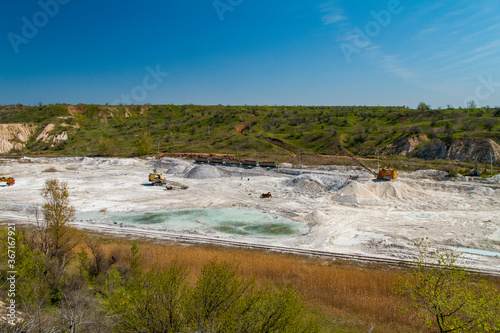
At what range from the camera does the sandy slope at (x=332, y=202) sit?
2239 cm

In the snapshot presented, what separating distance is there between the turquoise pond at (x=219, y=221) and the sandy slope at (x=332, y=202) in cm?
141

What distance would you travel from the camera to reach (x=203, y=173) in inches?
2041

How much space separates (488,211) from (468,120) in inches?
1830

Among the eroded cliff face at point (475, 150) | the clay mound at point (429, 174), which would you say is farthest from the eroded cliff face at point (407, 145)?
the clay mound at point (429, 174)

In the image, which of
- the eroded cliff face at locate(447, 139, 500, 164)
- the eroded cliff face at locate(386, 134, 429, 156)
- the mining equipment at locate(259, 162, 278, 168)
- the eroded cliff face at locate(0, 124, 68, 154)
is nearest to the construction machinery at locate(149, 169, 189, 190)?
the mining equipment at locate(259, 162, 278, 168)

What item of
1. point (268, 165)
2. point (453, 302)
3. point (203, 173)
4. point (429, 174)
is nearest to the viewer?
point (453, 302)

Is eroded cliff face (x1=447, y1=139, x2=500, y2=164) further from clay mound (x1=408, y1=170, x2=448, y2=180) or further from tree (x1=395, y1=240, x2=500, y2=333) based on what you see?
tree (x1=395, y1=240, x2=500, y2=333)

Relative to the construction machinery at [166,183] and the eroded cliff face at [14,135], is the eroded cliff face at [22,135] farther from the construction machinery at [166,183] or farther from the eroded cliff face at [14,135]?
the construction machinery at [166,183]

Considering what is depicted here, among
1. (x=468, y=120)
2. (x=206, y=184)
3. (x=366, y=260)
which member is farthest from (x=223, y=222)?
(x=468, y=120)

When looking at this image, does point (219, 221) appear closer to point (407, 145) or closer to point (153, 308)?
point (153, 308)

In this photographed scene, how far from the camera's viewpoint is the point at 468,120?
65.1 meters

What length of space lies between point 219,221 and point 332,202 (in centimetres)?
1366

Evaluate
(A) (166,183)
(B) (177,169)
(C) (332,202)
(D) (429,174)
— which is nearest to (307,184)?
(C) (332,202)

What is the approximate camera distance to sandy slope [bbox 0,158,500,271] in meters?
22.4
